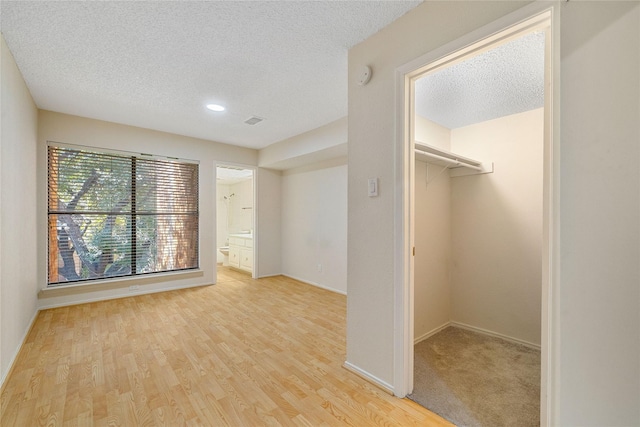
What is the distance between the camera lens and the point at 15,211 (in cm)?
236

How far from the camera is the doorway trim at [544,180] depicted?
117 centimetres

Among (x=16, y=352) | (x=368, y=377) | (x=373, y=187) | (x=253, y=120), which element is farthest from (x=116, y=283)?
(x=373, y=187)

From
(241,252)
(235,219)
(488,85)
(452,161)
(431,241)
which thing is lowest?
(241,252)

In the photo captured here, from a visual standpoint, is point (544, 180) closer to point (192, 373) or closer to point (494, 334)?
point (494, 334)

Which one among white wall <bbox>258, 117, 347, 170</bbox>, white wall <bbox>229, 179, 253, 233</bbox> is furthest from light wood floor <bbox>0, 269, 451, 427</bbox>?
white wall <bbox>229, 179, 253, 233</bbox>

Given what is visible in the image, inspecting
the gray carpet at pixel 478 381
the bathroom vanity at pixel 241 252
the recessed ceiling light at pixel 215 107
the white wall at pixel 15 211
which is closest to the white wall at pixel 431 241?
the gray carpet at pixel 478 381

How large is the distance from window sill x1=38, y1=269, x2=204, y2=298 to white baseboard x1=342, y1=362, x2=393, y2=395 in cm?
334

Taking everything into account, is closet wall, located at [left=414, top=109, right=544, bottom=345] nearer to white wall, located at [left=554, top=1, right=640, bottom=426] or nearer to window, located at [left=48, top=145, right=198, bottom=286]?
white wall, located at [left=554, top=1, right=640, bottom=426]

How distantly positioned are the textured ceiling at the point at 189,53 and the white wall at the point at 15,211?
0.88 ft

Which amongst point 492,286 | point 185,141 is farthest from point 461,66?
point 185,141

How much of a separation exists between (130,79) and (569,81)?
3.23 m

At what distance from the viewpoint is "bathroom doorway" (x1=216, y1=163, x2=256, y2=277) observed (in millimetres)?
5836

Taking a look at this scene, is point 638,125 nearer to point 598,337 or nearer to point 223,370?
point 598,337

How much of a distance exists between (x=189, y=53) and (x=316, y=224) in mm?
3173
